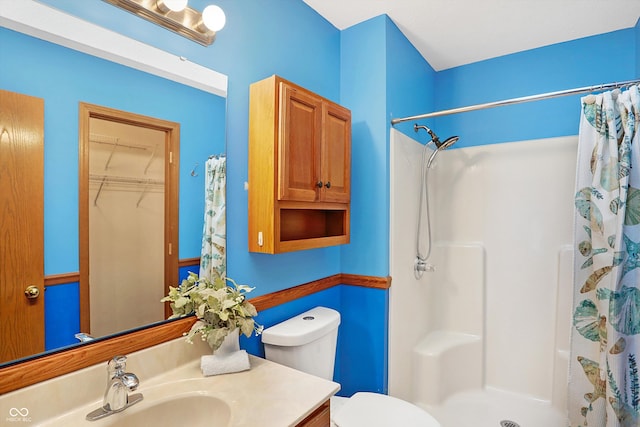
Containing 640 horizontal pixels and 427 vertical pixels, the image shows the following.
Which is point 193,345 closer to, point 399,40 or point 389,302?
point 389,302

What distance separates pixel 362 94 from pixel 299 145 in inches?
30.0

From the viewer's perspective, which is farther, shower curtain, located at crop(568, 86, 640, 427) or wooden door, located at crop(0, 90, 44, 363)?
shower curtain, located at crop(568, 86, 640, 427)

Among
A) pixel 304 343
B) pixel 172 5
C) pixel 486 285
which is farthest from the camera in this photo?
pixel 486 285

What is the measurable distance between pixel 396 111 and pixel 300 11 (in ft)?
2.55

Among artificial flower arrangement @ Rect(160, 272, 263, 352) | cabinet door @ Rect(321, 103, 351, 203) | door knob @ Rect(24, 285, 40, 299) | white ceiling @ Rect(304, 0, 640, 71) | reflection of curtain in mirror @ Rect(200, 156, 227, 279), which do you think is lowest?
artificial flower arrangement @ Rect(160, 272, 263, 352)

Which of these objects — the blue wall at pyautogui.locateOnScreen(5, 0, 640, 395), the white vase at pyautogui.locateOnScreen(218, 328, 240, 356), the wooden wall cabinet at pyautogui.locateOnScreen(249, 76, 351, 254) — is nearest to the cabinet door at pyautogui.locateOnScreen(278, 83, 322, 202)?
the wooden wall cabinet at pyautogui.locateOnScreen(249, 76, 351, 254)

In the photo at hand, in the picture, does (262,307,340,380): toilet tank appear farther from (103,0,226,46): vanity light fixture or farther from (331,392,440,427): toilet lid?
(103,0,226,46): vanity light fixture

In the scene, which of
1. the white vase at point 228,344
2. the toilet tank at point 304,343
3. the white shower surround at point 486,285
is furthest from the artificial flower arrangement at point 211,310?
the white shower surround at point 486,285

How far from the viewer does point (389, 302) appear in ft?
6.51

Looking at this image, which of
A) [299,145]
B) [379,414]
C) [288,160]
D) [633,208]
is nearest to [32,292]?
[288,160]

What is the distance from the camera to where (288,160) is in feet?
4.65

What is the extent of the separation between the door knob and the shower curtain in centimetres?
229

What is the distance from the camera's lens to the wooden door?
86cm

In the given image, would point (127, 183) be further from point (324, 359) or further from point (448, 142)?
point (448, 142)
